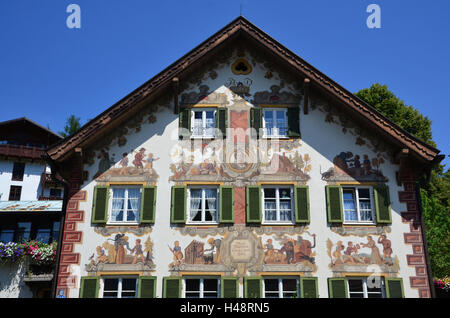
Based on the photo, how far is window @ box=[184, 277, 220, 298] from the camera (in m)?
13.9

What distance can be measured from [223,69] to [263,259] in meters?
7.04

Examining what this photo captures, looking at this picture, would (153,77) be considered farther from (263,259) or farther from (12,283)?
(12,283)

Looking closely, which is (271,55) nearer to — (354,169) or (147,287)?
(354,169)

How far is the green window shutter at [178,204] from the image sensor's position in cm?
1446

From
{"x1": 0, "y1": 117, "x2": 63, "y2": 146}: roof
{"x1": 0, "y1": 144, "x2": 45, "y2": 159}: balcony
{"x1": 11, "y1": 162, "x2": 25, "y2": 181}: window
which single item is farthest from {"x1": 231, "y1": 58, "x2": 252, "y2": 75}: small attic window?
{"x1": 11, "y1": 162, "x2": 25, "y2": 181}: window

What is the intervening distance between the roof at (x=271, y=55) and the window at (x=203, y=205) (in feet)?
12.0

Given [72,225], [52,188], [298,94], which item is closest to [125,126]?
[72,225]

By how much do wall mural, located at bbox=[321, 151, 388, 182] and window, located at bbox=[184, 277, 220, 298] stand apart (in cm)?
497

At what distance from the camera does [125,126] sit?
15.7 metres

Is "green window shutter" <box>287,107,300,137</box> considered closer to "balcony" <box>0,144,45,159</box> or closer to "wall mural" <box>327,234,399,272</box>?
"wall mural" <box>327,234,399,272</box>

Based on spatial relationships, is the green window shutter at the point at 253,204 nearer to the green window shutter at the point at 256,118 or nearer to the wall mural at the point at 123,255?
the green window shutter at the point at 256,118

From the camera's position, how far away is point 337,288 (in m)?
13.7

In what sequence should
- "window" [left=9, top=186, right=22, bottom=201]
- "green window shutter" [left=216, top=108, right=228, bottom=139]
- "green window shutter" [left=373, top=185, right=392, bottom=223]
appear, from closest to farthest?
"green window shutter" [left=373, top=185, right=392, bottom=223] < "green window shutter" [left=216, top=108, right=228, bottom=139] < "window" [left=9, top=186, right=22, bottom=201]

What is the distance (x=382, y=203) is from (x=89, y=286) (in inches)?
379
